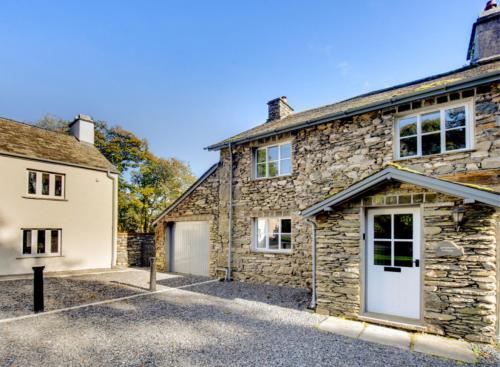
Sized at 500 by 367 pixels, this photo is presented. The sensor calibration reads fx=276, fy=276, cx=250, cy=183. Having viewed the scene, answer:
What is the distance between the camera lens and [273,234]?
419 inches

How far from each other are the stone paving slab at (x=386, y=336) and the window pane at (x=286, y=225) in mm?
4679

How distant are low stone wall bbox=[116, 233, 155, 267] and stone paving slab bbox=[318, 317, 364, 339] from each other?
43.3 ft

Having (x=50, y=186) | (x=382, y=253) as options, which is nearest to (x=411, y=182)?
(x=382, y=253)

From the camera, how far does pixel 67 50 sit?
16.0 meters

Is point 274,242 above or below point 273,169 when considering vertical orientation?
below

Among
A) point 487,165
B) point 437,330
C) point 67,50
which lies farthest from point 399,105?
point 67,50

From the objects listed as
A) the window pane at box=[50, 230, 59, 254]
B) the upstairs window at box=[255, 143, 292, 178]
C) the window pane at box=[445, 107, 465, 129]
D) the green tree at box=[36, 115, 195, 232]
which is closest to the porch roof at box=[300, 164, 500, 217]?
the window pane at box=[445, 107, 465, 129]

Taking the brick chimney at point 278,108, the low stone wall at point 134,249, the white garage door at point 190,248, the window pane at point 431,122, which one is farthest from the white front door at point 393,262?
the low stone wall at point 134,249

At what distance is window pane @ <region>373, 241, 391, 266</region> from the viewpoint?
6.17 meters

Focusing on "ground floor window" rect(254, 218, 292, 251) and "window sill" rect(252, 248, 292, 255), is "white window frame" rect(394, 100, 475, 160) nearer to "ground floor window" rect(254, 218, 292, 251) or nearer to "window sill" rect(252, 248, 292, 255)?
"ground floor window" rect(254, 218, 292, 251)

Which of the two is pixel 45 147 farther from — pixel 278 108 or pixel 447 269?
pixel 447 269

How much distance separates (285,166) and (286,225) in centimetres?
224

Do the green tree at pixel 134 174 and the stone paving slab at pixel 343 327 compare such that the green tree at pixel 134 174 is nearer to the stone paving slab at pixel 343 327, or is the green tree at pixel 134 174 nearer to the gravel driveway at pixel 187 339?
the gravel driveway at pixel 187 339

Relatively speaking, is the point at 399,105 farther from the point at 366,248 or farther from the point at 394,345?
the point at 394,345
